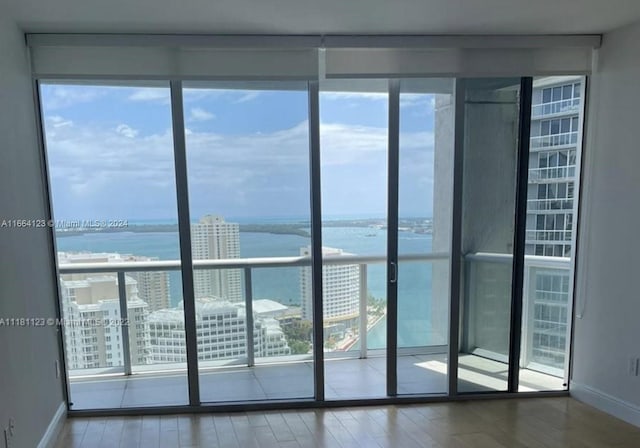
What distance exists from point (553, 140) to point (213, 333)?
2.94m

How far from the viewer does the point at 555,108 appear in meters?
3.06

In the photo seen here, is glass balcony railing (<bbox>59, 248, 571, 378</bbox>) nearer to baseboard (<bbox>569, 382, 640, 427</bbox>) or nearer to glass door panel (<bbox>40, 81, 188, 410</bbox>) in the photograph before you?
glass door panel (<bbox>40, 81, 188, 410</bbox>)

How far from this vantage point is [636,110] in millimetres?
2635

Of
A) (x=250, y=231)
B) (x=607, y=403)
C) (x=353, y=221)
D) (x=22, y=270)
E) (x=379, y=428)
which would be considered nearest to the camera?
(x=22, y=270)

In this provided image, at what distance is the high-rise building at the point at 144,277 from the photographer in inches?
115

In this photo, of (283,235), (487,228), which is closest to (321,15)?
(283,235)

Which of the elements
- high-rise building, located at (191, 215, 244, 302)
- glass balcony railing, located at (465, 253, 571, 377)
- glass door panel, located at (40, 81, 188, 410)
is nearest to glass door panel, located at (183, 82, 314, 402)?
high-rise building, located at (191, 215, 244, 302)

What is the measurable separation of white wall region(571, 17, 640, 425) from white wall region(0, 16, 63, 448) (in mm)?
3622

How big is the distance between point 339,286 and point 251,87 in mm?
1842

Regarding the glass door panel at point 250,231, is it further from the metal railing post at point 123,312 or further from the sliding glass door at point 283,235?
the metal railing post at point 123,312

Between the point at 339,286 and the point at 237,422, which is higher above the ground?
the point at 339,286

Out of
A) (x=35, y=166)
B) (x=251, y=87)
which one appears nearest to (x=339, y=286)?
(x=251, y=87)

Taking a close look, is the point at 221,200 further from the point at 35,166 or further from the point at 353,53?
the point at 353,53

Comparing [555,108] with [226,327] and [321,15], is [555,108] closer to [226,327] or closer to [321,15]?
[321,15]
